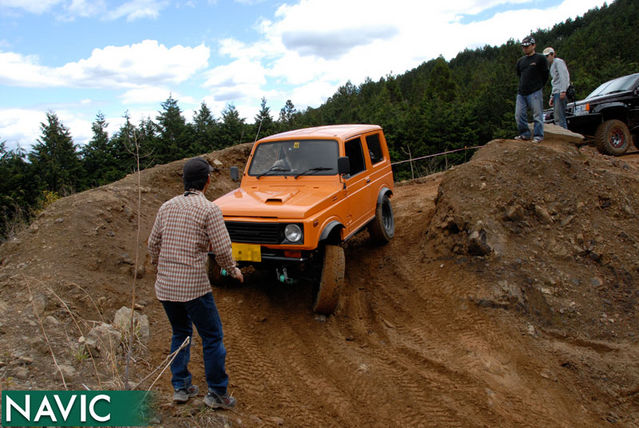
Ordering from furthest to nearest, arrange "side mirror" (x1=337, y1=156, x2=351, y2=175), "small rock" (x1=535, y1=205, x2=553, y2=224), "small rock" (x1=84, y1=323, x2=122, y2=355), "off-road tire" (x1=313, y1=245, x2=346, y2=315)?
1. "small rock" (x1=535, y1=205, x2=553, y2=224)
2. "side mirror" (x1=337, y1=156, x2=351, y2=175)
3. "off-road tire" (x1=313, y1=245, x2=346, y2=315)
4. "small rock" (x1=84, y1=323, x2=122, y2=355)

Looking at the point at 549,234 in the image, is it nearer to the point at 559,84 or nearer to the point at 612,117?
the point at 559,84

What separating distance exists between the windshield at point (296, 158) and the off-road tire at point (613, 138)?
300 inches

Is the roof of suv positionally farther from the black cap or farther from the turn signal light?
the black cap

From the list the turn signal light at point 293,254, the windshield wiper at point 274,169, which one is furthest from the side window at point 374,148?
the turn signal light at point 293,254

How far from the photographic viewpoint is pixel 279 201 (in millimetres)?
5098

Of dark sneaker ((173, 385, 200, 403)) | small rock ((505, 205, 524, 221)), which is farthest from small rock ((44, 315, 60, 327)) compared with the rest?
small rock ((505, 205, 524, 221))

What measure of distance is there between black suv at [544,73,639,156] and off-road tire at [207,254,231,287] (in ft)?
30.4

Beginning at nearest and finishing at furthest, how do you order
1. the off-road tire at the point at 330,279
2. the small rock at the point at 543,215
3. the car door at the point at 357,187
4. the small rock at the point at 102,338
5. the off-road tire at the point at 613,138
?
the small rock at the point at 102,338
the off-road tire at the point at 330,279
the car door at the point at 357,187
the small rock at the point at 543,215
the off-road tire at the point at 613,138

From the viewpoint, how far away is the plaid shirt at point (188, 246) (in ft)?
9.98

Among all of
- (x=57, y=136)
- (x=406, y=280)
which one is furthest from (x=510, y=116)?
(x=57, y=136)

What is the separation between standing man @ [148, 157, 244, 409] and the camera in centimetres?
306

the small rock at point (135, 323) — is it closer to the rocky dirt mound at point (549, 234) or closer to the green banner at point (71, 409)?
the green banner at point (71, 409)

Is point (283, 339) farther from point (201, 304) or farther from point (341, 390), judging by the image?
point (201, 304)

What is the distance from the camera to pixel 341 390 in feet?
12.9
